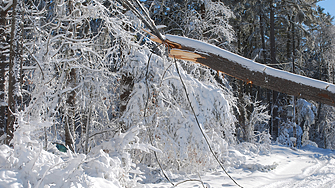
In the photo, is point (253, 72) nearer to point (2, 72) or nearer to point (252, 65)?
point (252, 65)

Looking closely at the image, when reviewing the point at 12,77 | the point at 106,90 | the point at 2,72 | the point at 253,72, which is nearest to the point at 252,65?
the point at 253,72

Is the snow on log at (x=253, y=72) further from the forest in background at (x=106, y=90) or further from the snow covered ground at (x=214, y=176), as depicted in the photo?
the snow covered ground at (x=214, y=176)

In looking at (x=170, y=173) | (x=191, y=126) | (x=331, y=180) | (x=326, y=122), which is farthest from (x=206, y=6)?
(x=326, y=122)

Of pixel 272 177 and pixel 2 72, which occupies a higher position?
pixel 2 72

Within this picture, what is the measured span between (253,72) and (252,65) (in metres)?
0.06

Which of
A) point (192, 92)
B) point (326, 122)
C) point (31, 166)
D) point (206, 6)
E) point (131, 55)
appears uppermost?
point (206, 6)

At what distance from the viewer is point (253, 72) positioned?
201 centimetres

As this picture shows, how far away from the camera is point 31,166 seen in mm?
2836

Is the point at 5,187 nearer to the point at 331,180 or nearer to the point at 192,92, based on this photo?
the point at 192,92

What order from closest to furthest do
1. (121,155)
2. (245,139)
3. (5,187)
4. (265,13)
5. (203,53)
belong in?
(203,53)
(5,187)
(121,155)
(245,139)
(265,13)

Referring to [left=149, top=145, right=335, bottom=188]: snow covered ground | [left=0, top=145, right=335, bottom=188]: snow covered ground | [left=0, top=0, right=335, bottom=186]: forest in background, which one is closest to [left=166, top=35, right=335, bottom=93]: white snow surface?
[left=0, top=0, right=335, bottom=186]: forest in background

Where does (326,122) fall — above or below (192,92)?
below

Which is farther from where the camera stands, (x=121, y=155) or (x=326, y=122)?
(x=326, y=122)

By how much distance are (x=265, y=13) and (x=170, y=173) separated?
16.7m
